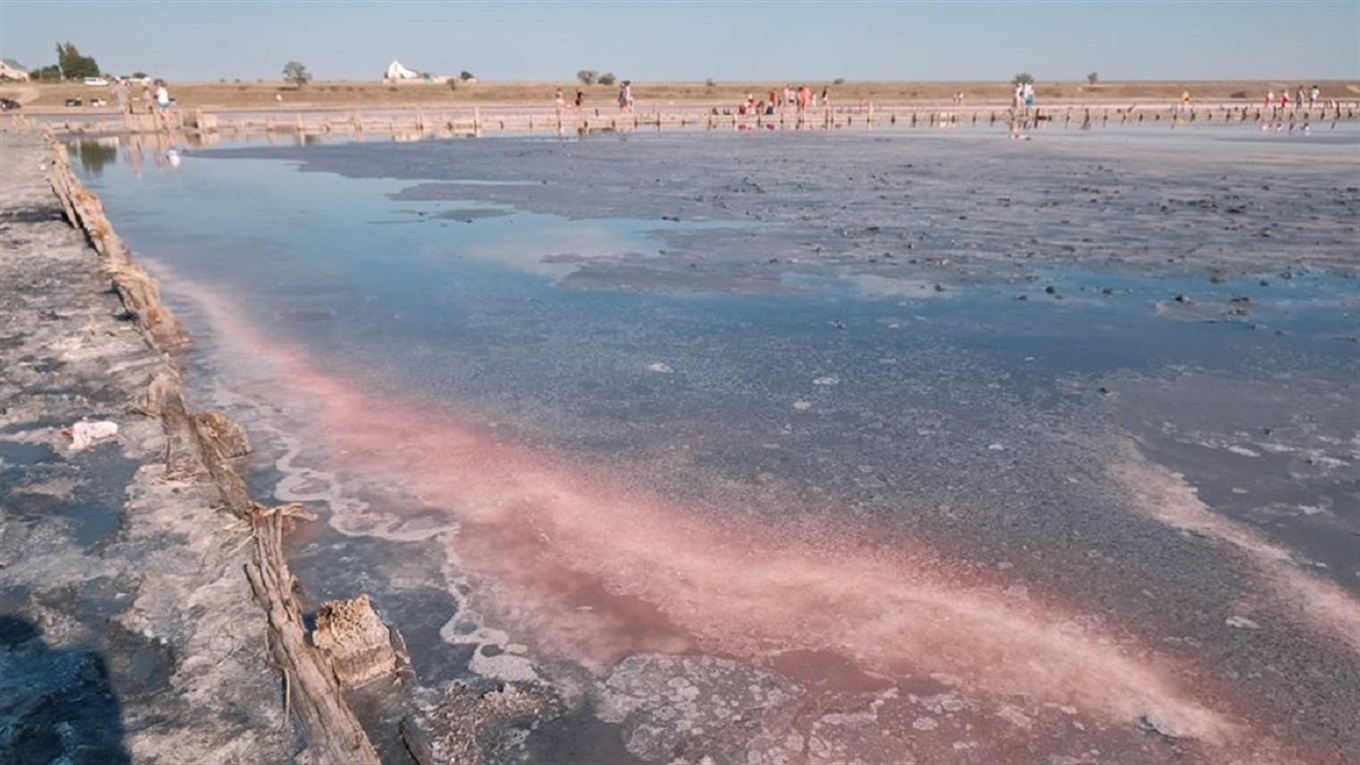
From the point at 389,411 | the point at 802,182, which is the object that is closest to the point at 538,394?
the point at 389,411

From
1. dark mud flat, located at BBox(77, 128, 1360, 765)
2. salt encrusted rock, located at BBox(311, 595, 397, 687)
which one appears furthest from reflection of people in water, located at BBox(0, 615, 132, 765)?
dark mud flat, located at BBox(77, 128, 1360, 765)

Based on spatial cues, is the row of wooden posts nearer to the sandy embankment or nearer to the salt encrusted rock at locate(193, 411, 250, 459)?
the sandy embankment

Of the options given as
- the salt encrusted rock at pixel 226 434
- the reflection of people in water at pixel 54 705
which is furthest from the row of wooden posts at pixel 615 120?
the reflection of people in water at pixel 54 705

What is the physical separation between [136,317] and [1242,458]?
11.7m

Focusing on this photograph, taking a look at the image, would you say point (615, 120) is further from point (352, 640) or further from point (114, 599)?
point (352, 640)

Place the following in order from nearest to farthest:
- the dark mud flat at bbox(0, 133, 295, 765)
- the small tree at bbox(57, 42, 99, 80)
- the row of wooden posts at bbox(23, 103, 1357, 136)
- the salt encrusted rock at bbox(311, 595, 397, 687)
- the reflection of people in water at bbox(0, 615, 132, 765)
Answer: the reflection of people in water at bbox(0, 615, 132, 765) < the dark mud flat at bbox(0, 133, 295, 765) < the salt encrusted rock at bbox(311, 595, 397, 687) < the row of wooden posts at bbox(23, 103, 1357, 136) < the small tree at bbox(57, 42, 99, 80)

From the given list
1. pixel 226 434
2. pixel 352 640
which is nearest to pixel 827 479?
→ pixel 352 640

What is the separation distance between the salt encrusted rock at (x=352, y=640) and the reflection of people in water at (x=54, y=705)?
3.35 ft

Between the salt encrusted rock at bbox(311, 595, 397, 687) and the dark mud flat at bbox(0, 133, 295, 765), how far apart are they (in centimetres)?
34

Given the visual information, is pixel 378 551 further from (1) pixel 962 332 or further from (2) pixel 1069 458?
(1) pixel 962 332

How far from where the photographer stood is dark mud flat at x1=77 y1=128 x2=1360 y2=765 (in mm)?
5094

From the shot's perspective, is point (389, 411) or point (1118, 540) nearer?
point (1118, 540)

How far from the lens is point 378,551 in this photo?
6699 millimetres

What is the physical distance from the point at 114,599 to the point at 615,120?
195 feet
